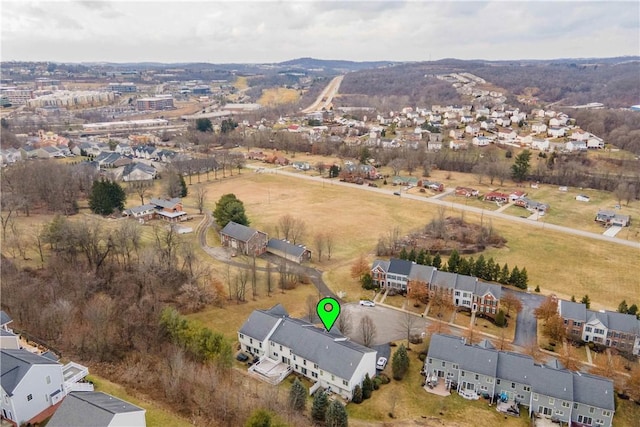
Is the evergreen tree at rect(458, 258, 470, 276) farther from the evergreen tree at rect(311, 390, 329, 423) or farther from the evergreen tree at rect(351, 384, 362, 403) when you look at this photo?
the evergreen tree at rect(311, 390, 329, 423)

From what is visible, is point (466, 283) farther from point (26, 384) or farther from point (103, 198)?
point (103, 198)

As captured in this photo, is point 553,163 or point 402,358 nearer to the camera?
point 402,358

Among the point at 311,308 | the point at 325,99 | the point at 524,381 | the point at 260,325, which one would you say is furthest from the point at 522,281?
the point at 325,99

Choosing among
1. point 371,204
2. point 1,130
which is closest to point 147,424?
point 371,204

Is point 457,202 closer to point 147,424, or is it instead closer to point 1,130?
point 147,424

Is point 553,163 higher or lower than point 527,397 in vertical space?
higher

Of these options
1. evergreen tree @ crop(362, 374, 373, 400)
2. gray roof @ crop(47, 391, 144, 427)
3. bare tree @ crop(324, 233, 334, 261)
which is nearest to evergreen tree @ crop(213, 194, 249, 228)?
bare tree @ crop(324, 233, 334, 261)
